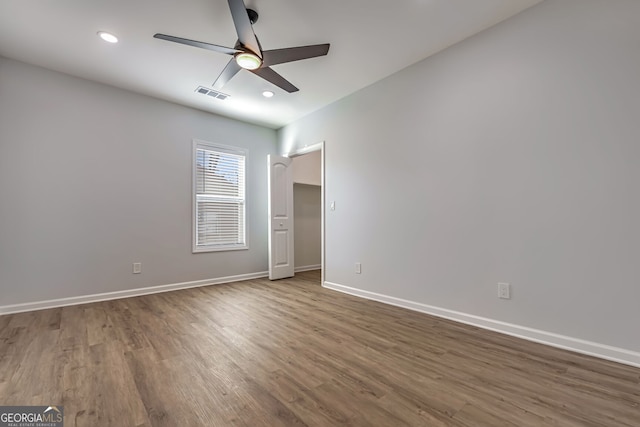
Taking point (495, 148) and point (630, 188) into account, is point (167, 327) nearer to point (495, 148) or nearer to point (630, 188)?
point (495, 148)

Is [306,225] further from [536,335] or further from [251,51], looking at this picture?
[536,335]

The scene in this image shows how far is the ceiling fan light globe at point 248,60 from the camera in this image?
221 cm

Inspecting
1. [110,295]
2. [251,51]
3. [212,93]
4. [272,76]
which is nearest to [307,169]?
[212,93]

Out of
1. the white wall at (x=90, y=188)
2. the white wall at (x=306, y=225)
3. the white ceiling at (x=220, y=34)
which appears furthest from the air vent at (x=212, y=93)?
the white wall at (x=306, y=225)

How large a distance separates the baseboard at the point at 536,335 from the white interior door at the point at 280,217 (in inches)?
84.4

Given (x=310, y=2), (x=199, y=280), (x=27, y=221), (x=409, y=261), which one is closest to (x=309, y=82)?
(x=310, y=2)

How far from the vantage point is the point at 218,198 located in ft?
15.2

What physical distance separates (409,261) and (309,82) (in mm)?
2528

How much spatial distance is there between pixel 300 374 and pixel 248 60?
2.40 m

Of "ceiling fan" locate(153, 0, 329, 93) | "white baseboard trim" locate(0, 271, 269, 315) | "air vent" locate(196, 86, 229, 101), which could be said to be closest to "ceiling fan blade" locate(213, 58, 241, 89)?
"ceiling fan" locate(153, 0, 329, 93)

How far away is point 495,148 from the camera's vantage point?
249 centimetres

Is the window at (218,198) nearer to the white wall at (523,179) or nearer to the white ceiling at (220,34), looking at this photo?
the white ceiling at (220,34)

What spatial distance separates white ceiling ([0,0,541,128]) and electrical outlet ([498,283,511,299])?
92.2 inches

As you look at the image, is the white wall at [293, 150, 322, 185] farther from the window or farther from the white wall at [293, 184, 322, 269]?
the window
